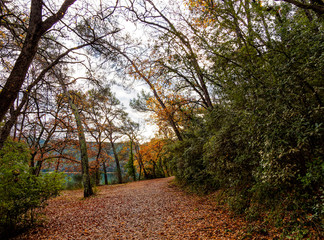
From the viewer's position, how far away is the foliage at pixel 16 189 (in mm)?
3650

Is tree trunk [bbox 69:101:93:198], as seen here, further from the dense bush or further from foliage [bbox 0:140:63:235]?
the dense bush

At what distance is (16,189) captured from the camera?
3768 millimetres

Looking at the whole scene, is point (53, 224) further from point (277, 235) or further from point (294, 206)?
point (294, 206)

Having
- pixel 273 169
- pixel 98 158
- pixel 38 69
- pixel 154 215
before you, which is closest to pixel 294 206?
pixel 273 169

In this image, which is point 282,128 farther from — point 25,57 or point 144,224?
point 25,57

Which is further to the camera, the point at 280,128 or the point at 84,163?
the point at 84,163

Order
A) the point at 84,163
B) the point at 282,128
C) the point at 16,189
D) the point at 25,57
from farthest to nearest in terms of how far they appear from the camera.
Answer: the point at 84,163, the point at 16,189, the point at 25,57, the point at 282,128

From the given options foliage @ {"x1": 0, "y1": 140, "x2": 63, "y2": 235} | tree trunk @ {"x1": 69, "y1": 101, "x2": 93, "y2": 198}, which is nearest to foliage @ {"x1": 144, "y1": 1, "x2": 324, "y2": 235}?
foliage @ {"x1": 0, "y1": 140, "x2": 63, "y2": 235}

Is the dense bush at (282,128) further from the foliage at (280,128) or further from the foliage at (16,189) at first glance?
the foliage at (16,189)

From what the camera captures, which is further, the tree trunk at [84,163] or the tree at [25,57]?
the tree trunk at [84,163]

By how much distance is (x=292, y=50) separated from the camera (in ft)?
10.2

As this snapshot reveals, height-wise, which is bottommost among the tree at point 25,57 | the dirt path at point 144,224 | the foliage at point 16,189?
the dirt path at point 144,224

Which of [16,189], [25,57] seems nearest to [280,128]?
[25,57]

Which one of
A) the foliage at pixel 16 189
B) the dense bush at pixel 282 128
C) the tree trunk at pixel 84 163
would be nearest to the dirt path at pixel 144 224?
the foliage at pixel 16 189
